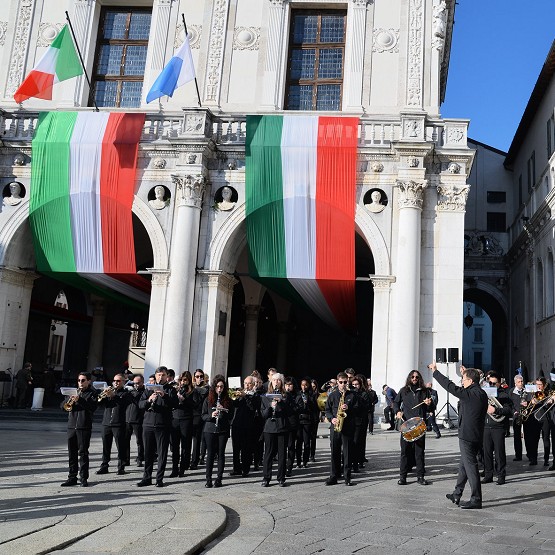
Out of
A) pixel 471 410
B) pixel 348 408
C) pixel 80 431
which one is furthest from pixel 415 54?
pixel 80 431

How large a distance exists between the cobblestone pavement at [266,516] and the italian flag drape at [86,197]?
10.5 m

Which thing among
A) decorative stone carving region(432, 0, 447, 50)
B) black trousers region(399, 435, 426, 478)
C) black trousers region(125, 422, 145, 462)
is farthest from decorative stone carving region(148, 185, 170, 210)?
black trousers region(399, 435, 426, 478)

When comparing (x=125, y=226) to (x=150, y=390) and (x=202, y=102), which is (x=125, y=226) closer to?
(x=202, y=102)

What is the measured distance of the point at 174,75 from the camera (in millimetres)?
20797

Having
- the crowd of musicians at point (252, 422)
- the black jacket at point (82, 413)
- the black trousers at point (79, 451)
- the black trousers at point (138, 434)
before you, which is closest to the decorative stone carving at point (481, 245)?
the crowd of musicians at point (252, 422)

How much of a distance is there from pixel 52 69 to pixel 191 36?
5286 millimetres

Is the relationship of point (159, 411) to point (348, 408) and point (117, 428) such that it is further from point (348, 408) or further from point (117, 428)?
point (348, 408)

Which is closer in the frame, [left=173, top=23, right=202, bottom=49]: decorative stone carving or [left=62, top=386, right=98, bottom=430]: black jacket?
[left=62, top=386, right=98, bottom=430]: black jacket

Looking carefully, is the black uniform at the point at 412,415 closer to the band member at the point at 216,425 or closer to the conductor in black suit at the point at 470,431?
the conductor in black suit at the point at 470,431

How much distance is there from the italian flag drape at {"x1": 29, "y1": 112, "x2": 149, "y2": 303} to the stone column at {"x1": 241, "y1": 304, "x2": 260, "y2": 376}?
281 inches

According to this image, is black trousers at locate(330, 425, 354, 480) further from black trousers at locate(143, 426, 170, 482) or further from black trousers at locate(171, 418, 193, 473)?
black trousers at locate(143, 426, 170, 482)

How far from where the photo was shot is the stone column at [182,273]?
67.4 ft

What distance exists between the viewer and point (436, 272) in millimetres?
20906

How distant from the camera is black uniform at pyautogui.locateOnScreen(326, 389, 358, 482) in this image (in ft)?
34.4
